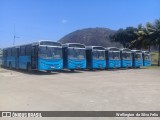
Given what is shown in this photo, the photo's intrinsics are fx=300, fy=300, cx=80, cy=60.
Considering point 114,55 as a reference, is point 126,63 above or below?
below

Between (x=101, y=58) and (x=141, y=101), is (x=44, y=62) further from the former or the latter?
(x=141, y=101)

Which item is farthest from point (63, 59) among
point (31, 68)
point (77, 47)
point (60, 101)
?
point (60, 101)

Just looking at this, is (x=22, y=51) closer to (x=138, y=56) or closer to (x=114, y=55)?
(x=114, y=55)

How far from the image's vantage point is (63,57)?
2806 cm

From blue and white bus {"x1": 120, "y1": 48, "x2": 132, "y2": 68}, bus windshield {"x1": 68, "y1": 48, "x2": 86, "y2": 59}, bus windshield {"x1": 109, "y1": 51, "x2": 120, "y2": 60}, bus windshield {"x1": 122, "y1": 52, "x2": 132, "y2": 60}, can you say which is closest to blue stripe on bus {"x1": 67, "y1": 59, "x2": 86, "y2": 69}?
bus windshield {"x1": 68, "y1": 48, "x2": 86, "y2": 59}

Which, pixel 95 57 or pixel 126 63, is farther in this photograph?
pixel 126 63

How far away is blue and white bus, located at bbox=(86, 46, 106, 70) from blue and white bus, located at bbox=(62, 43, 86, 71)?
2.80 metres

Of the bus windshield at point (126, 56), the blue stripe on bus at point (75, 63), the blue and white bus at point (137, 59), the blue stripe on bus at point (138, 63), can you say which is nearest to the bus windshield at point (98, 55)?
the blue stripe on bus at point (75, 63)

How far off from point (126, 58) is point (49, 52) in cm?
1429

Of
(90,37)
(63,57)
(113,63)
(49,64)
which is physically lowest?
(113,63)

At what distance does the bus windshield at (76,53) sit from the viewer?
27266 millimetres

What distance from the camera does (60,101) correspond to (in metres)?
10.7

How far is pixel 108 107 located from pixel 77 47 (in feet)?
60.7

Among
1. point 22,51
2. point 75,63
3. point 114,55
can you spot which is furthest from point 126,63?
point 22,51
